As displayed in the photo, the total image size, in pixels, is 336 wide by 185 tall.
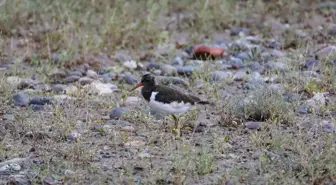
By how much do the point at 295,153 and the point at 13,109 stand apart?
3.15m

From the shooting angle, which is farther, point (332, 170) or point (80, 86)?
point (80, 86)

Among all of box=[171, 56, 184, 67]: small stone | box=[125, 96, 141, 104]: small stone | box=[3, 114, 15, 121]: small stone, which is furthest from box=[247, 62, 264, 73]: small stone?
box=[3, 114, 15, 121]: small stone

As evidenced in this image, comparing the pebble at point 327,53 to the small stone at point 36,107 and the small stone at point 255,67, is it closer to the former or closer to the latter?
the small stone at point 255,67

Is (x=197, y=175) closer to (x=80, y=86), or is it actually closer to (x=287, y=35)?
(x=80, y=86)

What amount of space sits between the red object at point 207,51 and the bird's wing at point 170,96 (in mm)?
2997

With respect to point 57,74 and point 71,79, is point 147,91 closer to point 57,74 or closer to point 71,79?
point 71,79

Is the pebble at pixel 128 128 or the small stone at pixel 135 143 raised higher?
the small stone at pixel 135 143

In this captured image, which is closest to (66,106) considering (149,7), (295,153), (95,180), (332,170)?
(95,180)

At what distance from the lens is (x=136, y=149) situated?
254 inches

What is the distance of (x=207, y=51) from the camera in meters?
9.99

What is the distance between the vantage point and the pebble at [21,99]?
25.6 feet

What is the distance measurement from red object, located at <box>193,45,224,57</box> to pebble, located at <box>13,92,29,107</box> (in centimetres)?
291

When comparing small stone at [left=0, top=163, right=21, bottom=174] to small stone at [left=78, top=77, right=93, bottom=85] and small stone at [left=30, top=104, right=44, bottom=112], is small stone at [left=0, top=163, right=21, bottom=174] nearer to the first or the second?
small stone at [left=30, top=104, right=44, bottom=112]

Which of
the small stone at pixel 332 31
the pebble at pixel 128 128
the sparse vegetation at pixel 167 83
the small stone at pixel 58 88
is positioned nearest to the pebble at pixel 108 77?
the sparse vegetation at pixel 167 83
